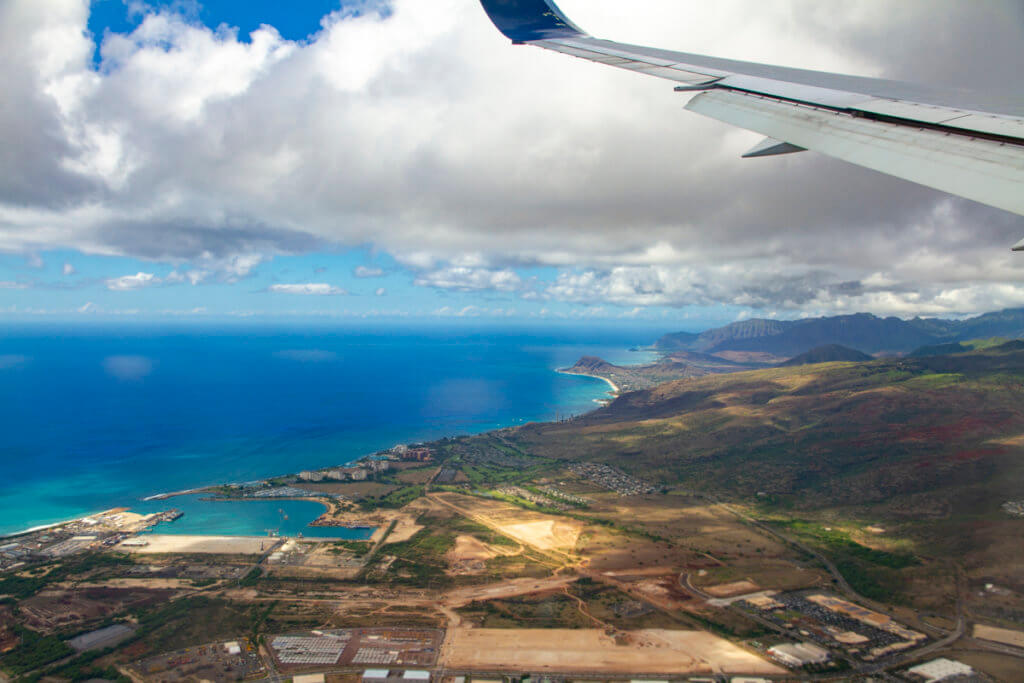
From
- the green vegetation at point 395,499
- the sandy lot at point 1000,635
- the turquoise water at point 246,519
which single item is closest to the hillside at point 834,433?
the sandy lot at point 1000,635

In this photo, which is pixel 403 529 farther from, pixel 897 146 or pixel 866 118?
pixel 897 146

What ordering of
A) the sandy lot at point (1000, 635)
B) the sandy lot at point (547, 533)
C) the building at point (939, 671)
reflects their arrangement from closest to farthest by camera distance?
the building at point (939, 671) → the sandy lot at point (1000, 635) → the sandy lot at point (547, 533)

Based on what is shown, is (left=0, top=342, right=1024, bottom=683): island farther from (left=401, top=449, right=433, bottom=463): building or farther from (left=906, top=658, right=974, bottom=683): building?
(left=401, top=449, right=433, bottom=463): building

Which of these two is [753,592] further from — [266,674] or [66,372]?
[66,372]

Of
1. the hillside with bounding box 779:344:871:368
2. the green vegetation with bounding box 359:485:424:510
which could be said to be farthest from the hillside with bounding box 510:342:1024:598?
the hillside with bounding box 779:344:871:368

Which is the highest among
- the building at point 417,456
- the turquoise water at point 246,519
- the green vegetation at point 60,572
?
the green vegetation at point 60,572

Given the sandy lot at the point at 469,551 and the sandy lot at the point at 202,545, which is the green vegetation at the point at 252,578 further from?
the sandy lot at the point at 469,551

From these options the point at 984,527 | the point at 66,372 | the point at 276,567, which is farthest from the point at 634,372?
the point at 66,372
